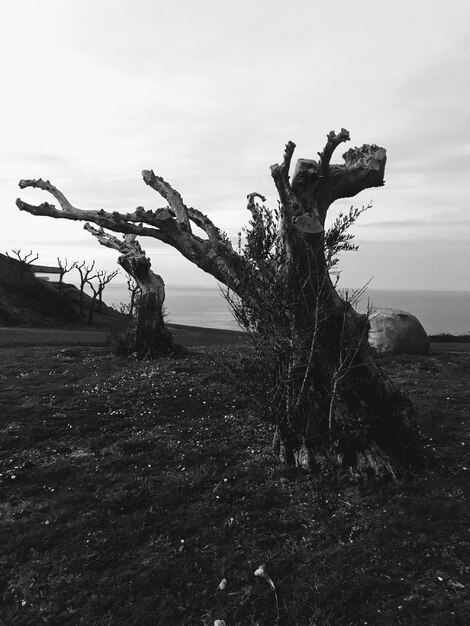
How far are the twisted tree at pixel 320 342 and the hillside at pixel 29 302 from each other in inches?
1636

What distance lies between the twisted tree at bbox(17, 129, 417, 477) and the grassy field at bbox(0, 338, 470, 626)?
0.69 metres

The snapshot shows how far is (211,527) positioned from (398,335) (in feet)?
55.2

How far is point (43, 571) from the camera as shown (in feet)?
20.9

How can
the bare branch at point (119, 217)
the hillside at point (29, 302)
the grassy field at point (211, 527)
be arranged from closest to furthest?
1. the grassy field at point (211, 527)
2. the bare branch at point (119, 217)
3. the hillside at point (29, 302)

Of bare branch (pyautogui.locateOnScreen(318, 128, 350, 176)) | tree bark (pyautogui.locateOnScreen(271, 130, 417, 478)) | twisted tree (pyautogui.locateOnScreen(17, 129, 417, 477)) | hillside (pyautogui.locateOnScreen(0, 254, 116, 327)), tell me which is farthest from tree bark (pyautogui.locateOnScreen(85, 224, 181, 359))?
hillside (pyautogui.locateOnScreen(0, 254, 116, 327))

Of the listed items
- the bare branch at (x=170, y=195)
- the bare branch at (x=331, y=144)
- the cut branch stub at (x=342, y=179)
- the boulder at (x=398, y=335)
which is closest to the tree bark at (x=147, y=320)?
the bare branch at (x=170, y=195)

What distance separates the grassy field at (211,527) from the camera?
559 cm

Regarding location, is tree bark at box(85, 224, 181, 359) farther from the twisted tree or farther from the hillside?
the hillside

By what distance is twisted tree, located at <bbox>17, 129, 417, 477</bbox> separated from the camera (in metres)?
8.38

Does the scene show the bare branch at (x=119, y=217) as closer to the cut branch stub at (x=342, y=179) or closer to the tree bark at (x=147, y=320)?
the cut branch stub at (x=342, y=179)

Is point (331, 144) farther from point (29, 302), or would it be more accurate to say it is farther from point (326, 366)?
point (29, 302)

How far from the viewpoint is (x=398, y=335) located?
2166 centimetres

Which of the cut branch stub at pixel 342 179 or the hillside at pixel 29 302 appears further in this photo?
the hillside at pixel 29 302

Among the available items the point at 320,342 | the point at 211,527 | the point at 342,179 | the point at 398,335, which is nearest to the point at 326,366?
the point at 320,342
